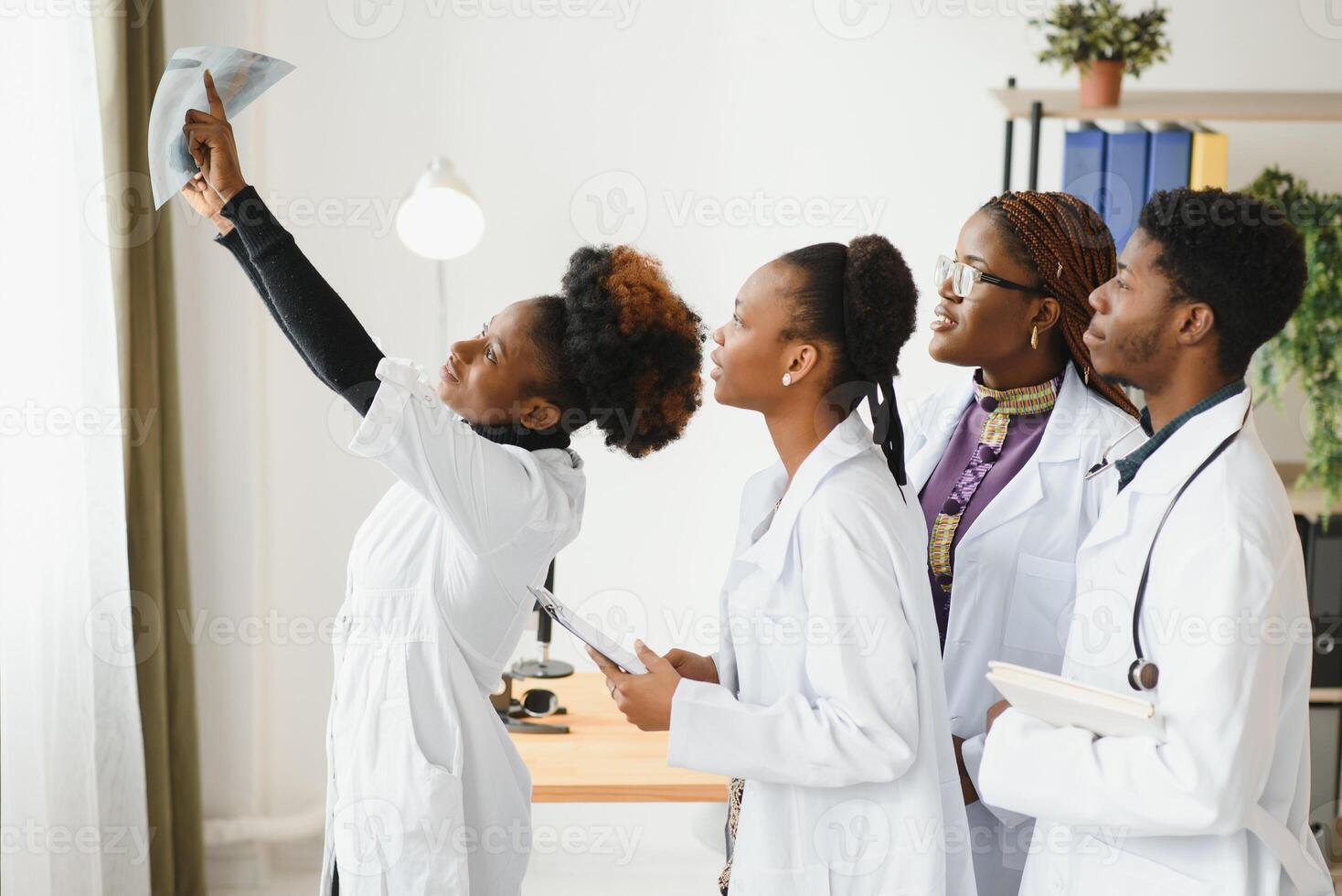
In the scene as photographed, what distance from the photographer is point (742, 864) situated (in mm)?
1365

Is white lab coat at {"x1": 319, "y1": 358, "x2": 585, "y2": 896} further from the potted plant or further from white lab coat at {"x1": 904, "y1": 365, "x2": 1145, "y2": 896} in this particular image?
the potted plant

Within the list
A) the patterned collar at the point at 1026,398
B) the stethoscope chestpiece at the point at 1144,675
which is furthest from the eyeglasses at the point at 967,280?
the stethoscope chestpiece at the point at 1144,675

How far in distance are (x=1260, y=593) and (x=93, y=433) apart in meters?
2.23

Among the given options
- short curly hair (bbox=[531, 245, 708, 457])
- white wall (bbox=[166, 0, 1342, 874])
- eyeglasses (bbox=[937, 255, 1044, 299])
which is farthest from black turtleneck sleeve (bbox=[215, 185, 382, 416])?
white wall (bbox=[166, 0, 1342, 874])

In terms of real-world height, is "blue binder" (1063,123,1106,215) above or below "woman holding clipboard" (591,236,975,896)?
above

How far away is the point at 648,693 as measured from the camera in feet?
4.45

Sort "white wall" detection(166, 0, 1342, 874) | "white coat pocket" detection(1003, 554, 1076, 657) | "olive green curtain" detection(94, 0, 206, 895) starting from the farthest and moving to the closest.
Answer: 1. "white wall" detection(166, 0, 1342, 874)
2. "olive green curtain" detection(94, 0, 206, 895)
3. "white coat pocket" detection(1003, 554, 1076, 657)

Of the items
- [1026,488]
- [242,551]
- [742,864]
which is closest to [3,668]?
[242,551]

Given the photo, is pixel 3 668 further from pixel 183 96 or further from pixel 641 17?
pixel 641 17

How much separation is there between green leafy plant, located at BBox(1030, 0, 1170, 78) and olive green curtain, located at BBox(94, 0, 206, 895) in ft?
6.93

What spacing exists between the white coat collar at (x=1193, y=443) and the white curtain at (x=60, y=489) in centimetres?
206

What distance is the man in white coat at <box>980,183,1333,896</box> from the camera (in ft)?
3.76

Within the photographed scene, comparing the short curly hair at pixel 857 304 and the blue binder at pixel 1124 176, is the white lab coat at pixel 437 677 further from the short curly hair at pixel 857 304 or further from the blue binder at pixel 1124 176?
the blue binder at pixel 1124 176

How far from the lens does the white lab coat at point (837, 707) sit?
1247 mm
